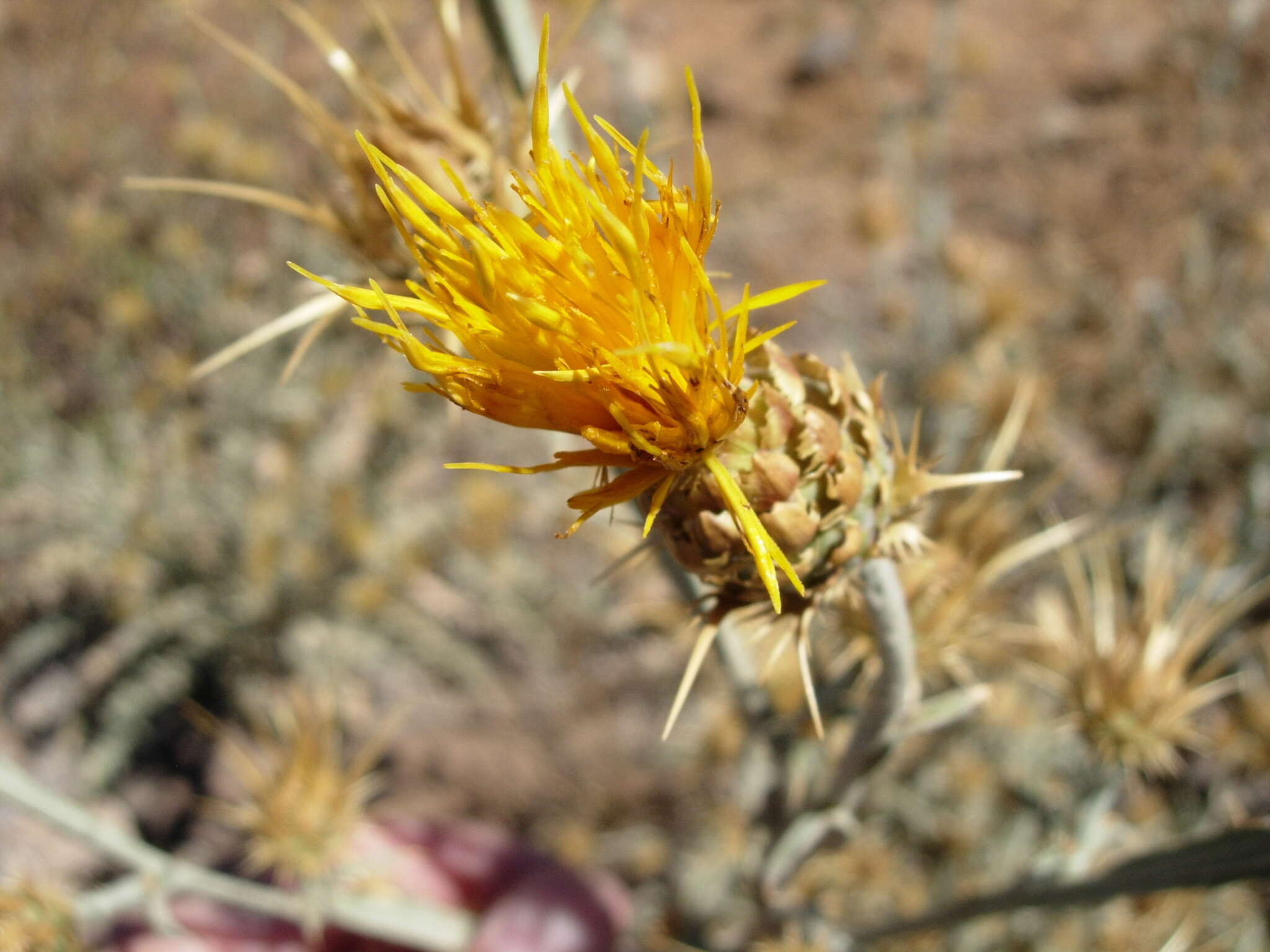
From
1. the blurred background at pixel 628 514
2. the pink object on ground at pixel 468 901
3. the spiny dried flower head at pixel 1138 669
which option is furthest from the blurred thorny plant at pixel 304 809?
the spiny dried flower head at pixel 1138 669

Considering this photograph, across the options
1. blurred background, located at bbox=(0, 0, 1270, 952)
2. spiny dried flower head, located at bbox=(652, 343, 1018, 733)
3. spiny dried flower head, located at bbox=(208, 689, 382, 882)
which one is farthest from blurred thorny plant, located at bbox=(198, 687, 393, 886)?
spiny dried flower head, located at bbox=(652, 343, 1018, 733)

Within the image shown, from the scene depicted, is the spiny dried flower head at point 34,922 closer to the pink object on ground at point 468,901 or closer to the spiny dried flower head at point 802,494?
the pink object on ground at point 468,901

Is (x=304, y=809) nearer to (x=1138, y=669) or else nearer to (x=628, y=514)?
(x=628, y=514)

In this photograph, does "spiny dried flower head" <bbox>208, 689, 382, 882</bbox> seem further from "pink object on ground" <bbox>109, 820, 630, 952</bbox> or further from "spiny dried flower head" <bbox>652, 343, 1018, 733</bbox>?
"spiny dried flower head" <bbox>652, 343, 1018, 733</bbox>

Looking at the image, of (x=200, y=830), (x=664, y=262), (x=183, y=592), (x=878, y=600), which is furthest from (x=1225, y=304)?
(x=200, y=830)

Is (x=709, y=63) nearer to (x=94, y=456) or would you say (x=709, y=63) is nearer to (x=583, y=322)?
(x=94, y=456)

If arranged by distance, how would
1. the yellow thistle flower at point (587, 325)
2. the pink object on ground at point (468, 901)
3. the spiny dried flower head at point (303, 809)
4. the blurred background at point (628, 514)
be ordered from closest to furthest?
1. the yellow thistle flower at point (587, 325)
2. the spiny dried flower head at point (303, 809)
3. the pink object on ground at point (468, 901)
4. the blurred background at point (628, 514)
